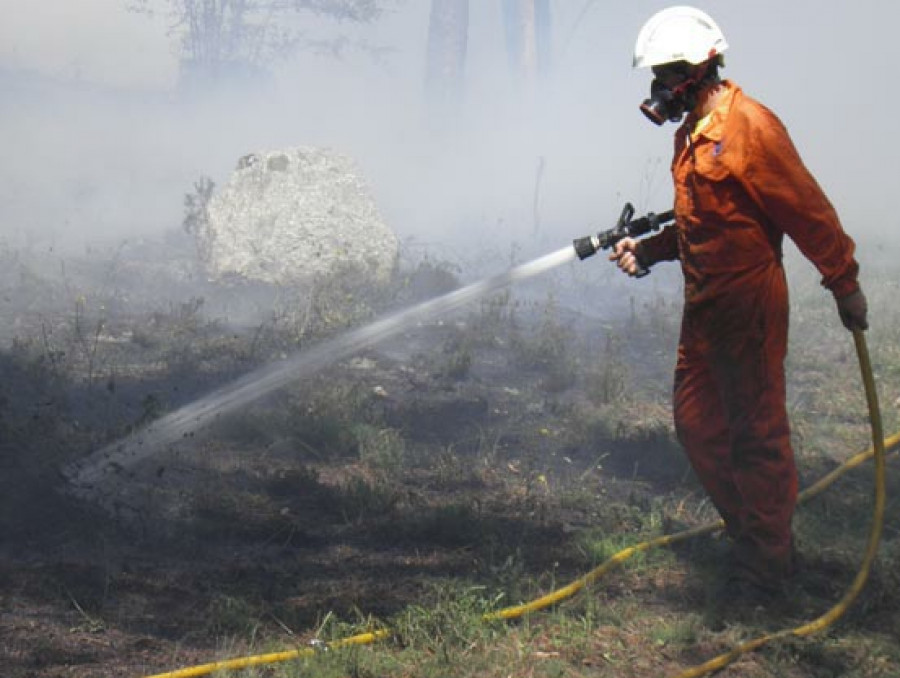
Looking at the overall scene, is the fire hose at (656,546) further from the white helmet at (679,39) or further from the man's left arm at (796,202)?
the white helmet at (679,39)

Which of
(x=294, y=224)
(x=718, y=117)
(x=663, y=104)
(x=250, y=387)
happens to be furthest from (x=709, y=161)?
(x=294, y=224)

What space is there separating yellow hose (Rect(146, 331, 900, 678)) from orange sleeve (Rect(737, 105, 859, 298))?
35 centimetres

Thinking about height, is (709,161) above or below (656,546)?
above

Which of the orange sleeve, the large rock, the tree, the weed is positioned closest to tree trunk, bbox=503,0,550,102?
the tree

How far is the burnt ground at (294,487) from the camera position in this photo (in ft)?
12.2

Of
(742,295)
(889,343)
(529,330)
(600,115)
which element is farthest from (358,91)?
(742,295)

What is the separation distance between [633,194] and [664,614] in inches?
768

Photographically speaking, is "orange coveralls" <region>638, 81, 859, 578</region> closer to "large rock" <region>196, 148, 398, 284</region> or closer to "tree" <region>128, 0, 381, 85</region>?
"large rock" <region>196, 148, 398, 284</region>

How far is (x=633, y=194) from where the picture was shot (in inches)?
888

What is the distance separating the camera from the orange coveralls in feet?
11.4

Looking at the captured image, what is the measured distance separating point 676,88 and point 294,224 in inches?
282

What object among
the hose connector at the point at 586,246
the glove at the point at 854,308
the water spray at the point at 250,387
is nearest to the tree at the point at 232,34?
the water spray at the point at 250,387

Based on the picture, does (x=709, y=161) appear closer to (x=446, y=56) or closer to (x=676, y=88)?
(x=676, y=88)

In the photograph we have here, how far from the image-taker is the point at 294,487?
5121 mm
